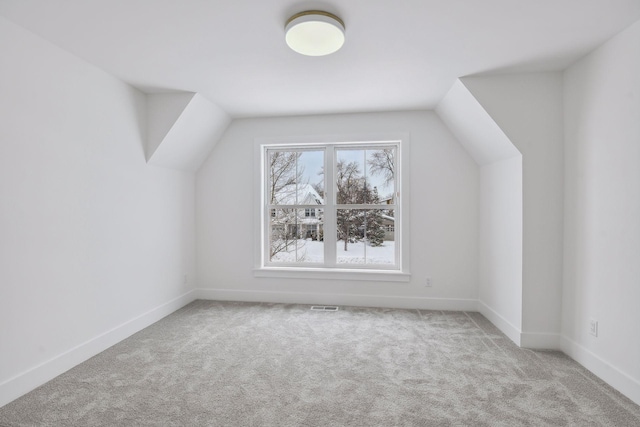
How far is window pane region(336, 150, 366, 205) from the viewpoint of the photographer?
4.28 m

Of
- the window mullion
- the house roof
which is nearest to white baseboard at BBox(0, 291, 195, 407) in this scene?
the house roof

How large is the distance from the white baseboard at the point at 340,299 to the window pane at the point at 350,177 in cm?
125

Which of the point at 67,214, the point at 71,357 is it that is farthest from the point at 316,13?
the point at 71,357

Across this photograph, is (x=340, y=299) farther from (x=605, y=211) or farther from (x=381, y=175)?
(x=605, y=211)

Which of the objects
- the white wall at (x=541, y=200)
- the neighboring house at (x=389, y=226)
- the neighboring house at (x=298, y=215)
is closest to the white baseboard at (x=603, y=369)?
the white wall at (x=541, y=200)

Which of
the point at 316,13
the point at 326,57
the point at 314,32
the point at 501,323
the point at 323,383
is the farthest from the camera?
the point at 501,323

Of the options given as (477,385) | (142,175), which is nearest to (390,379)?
(477,385)

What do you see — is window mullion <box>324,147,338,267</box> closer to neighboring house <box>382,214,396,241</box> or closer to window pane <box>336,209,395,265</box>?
window pane <box>336,209,395,265</box>

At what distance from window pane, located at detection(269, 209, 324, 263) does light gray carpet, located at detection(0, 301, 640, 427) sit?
1.21 meters

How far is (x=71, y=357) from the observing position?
8.28ft

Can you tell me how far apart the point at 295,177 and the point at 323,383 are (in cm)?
275

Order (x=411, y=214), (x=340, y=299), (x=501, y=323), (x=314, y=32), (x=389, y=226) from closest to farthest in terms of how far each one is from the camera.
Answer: (x=314, y=32) < (x=501, y=323) < (x=411, y=214) < (x=340, y=299) < (x=389, y=226)

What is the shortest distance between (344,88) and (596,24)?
1921mm

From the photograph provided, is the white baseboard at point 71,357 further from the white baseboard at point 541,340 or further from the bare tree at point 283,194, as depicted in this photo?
the white baseboard at point 541,340
